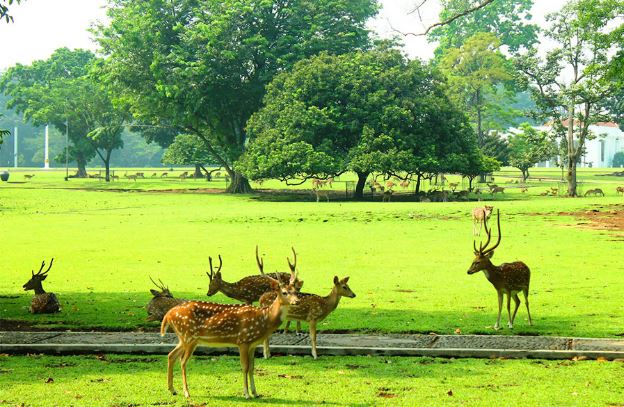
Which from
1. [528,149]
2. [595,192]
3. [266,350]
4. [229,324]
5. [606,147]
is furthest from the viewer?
[606,147]

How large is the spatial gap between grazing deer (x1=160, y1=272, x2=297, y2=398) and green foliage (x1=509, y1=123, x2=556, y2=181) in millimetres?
66467

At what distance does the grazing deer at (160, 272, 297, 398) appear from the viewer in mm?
9875

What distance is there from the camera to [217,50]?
2495 inches

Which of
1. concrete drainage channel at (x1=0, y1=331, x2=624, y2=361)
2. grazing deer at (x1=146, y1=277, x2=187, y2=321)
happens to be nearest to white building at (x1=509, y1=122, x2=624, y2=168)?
grazing deer at (x1=146, y1=277, x2=187, y2=321)

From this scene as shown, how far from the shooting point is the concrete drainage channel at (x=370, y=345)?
496 inches

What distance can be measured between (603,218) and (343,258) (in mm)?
17208

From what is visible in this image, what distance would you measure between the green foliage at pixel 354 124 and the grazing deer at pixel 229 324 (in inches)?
1721

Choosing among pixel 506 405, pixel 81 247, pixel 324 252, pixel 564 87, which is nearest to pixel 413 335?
pixel 506 405

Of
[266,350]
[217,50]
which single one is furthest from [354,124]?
[266,350]

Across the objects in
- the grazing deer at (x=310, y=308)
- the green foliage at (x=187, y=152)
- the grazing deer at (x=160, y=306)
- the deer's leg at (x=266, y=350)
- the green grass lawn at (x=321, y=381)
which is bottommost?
the green grass lawn at (x=321, y=381)

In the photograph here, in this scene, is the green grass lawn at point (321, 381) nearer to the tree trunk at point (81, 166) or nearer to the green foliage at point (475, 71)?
the green foliage at point (475, 71)

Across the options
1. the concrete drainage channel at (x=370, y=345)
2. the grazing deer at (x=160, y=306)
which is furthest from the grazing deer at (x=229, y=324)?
the grazing deer at (x=160, y=306)

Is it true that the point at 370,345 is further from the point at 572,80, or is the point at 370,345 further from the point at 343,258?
the point at 572,80

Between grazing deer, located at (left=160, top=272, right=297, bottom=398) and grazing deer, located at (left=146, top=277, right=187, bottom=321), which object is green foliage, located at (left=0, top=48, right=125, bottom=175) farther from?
grazing deer, located at (left=160, top=272, right=297, bottom=398)
